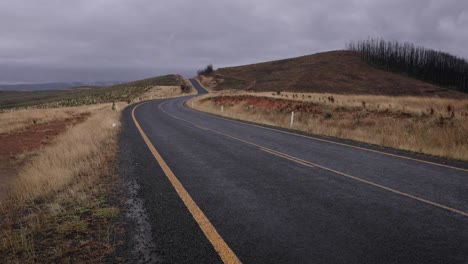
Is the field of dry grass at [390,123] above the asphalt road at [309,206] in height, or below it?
above

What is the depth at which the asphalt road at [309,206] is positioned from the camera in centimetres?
351

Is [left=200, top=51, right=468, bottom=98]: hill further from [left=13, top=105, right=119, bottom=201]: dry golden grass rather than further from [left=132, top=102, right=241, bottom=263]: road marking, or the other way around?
[left=132, top=102, right=241, bottom=263]: road marking

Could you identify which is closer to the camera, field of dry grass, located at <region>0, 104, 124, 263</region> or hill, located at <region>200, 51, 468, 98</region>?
field of dry grass, located at <region>0, 104, 124, 263</region>

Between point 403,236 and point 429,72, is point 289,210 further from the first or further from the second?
point 429,72

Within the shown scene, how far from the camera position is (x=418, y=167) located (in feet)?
25.3

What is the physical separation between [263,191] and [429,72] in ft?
332

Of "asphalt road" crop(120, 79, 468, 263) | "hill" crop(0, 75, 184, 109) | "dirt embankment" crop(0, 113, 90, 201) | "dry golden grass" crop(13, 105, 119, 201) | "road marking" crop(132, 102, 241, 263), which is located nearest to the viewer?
"road marking" crop(132, 102, 241, 263)

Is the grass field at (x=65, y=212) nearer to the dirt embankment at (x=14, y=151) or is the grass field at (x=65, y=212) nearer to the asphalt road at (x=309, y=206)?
the dirt embankment at (x=14, y=151)

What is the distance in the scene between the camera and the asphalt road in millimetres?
3510

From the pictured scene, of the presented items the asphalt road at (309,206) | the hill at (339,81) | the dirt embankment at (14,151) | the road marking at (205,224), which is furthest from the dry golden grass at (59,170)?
the hill at (339,81)

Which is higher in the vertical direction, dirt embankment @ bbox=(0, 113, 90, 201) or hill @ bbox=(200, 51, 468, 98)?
hill @ bbox=(200, 51, 468, 98)

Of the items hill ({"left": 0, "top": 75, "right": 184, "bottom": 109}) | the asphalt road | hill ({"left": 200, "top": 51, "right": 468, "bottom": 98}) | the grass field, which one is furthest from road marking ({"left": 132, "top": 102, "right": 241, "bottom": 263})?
hill ({"left": 0, "top": 75, "right": 184, "bottom": 109})

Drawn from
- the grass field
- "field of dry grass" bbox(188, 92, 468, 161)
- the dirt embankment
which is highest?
"field of dry grass" bbox(188, 92, 468, 161)

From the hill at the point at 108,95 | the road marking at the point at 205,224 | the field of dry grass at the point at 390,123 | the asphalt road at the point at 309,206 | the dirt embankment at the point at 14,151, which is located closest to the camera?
the road marking at the point at 205,224
